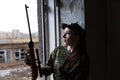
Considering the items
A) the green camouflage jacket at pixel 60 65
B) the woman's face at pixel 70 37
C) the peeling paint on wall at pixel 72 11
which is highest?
the peeling paint on wall at pixel 72 11

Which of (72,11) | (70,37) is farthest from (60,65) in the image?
(72,11)

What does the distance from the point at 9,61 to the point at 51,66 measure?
1.10 feet

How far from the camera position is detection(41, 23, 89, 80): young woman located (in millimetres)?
1830

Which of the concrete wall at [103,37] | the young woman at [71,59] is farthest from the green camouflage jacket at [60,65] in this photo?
the concrete wall at [103,37]

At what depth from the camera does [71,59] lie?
6.17ft

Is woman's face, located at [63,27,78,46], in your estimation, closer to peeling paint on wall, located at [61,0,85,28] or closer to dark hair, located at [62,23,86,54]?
dark hair, located at [62,23,86,54]

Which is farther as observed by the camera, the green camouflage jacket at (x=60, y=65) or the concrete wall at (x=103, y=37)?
the concrete wall at (x=103, y=37)

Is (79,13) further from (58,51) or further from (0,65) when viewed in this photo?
(0,65)

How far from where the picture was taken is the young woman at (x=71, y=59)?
6.00ft

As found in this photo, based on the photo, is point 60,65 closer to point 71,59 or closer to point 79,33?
point 71,59

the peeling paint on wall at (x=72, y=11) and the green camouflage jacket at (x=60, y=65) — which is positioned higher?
Answer: the peeling paint on wall at (x=72, y=11)

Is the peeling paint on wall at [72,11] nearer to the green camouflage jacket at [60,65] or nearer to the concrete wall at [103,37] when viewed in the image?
the concrete wall at [103,37]

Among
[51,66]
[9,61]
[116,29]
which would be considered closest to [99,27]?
[116,29]

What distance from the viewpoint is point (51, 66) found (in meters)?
1.99
